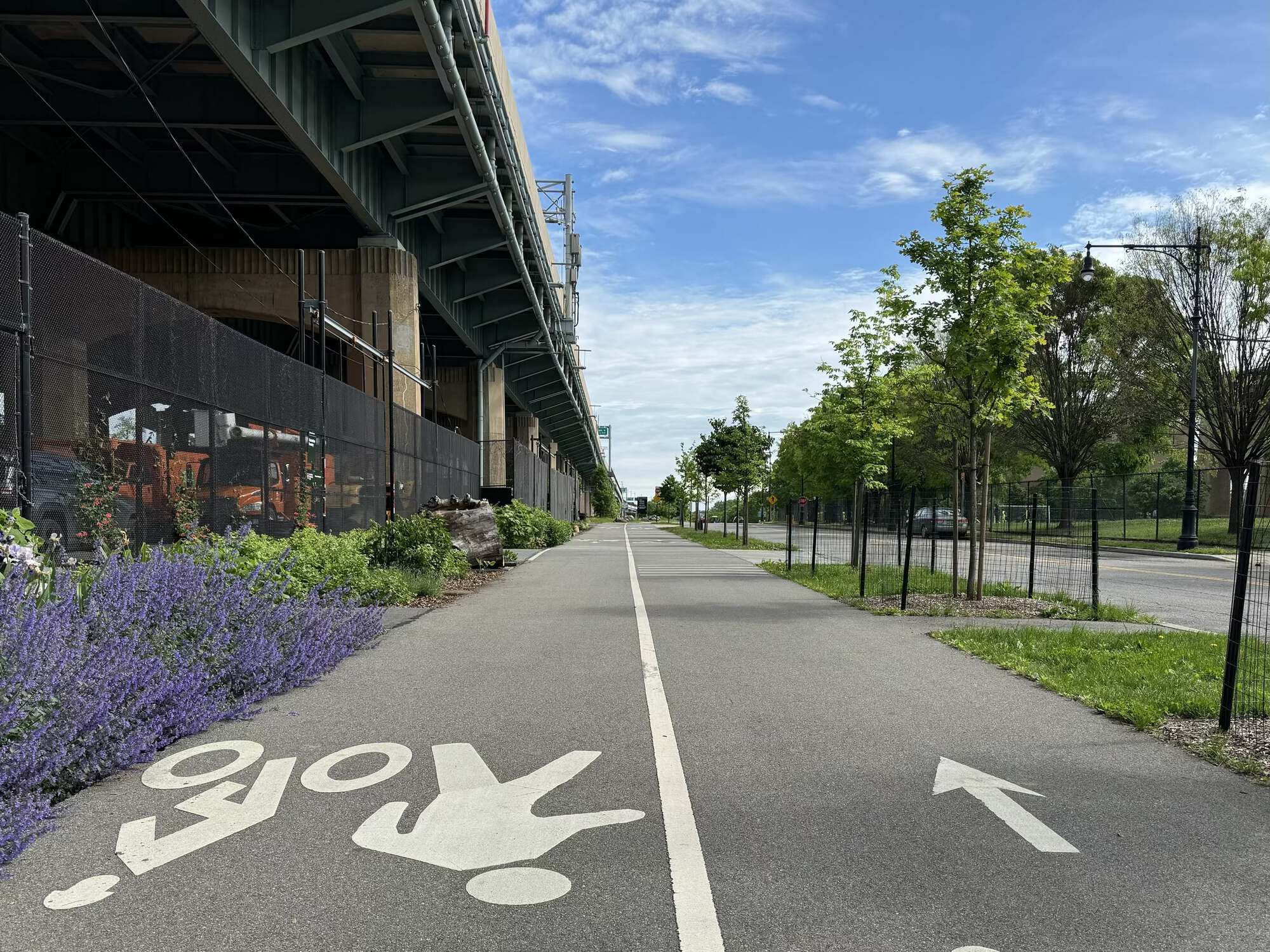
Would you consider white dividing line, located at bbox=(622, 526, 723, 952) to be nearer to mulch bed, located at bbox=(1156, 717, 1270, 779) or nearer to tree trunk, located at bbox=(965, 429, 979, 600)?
mulch bed, located at bbox=(1156, 717, 1270, 779)

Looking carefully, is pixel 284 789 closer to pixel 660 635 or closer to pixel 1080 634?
pixel 660 635

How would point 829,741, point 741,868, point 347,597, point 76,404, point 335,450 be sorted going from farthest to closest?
point 335,450
point 347,597
point 76,404
point 829,741
point 741,868

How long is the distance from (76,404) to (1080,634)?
1004cm

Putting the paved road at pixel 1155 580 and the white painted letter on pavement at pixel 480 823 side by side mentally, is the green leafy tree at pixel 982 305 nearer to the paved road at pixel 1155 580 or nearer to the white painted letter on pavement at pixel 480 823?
the paved road at pixel 1155 580

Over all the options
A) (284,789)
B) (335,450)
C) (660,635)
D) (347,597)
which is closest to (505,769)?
(284,789)

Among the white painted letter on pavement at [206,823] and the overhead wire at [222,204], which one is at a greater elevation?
the overhead wire at [222,204]

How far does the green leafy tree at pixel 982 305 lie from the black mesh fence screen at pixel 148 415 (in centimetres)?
944

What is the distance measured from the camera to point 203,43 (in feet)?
54.2

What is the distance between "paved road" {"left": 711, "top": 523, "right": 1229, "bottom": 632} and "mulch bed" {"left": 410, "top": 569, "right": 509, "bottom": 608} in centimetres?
838

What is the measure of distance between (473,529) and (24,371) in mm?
13897

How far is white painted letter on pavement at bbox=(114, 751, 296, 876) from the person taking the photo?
406cm

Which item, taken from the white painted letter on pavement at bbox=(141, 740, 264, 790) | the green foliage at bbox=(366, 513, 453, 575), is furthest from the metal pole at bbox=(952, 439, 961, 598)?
the white painted letter on pavement at bbox=(141, 740, 264, 790)

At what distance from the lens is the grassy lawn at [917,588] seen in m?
12.5

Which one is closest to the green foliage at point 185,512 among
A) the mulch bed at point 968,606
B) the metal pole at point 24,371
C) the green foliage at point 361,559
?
the green foliage at point 361,559
